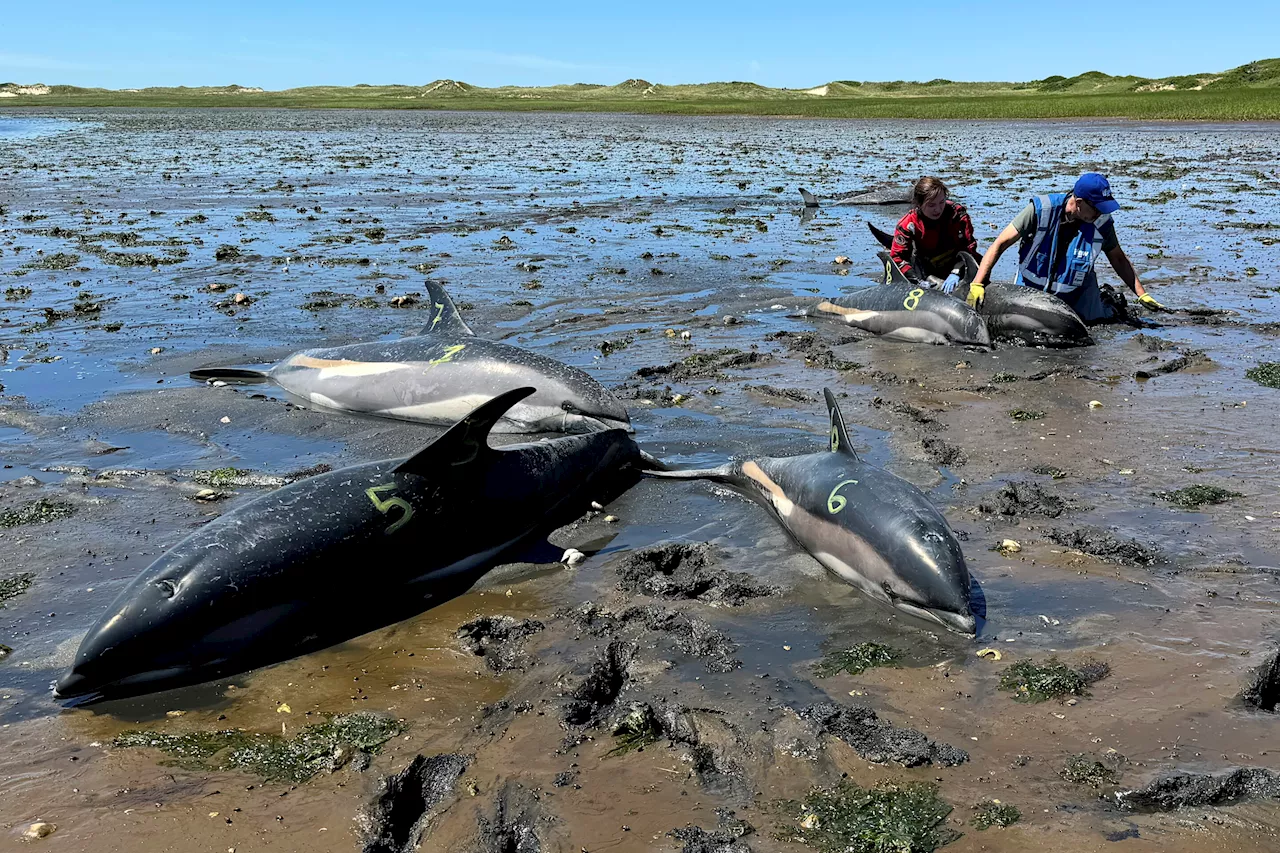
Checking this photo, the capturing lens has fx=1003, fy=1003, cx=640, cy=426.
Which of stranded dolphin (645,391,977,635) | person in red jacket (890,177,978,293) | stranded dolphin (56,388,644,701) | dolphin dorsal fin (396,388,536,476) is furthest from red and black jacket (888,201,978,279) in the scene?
dolphin dorsal fin (396,388,536,476)

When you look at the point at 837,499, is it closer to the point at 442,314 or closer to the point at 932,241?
the point at 442,314

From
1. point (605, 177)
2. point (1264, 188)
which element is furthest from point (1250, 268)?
point (605, 177)

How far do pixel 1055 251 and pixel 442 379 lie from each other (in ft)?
23.6

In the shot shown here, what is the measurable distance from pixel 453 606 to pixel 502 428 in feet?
9.18

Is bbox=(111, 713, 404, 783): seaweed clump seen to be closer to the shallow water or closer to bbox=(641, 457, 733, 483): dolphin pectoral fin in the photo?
the shallow water

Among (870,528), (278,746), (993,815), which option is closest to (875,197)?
(870,528)

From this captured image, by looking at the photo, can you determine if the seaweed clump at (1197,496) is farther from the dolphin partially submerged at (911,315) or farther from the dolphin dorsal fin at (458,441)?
the dolphin partially submerged at (911,315)

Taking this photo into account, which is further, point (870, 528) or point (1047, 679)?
point (870, 528)

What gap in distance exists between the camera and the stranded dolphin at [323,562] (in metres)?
4.65

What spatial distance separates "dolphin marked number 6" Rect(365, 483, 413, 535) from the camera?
554 cm

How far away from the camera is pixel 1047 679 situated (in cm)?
457

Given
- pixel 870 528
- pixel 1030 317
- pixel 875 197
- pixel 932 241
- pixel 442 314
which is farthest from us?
pixel 875 197

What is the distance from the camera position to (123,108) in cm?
10162

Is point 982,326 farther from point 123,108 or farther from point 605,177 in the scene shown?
point 123,108
